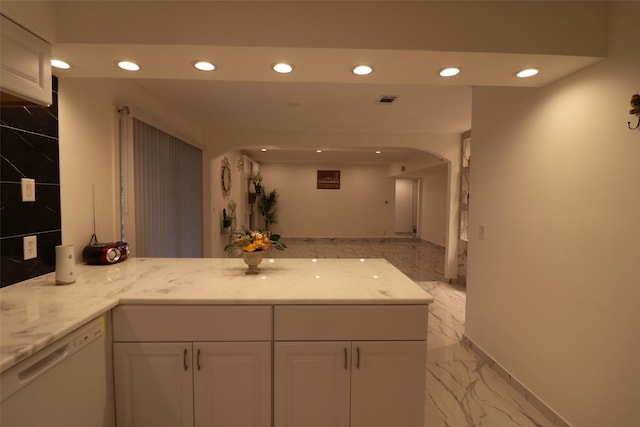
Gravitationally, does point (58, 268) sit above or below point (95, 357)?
above

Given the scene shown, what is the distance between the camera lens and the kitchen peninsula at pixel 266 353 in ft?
4.84

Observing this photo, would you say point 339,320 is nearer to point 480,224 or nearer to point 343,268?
point 343,268

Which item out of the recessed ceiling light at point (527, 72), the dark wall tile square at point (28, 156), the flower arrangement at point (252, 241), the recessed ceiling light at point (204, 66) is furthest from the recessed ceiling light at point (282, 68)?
the dark wall tile square at point (28, 156)

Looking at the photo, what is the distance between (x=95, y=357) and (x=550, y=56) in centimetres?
270

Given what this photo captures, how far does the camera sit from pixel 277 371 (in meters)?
1.51

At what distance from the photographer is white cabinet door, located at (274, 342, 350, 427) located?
1.51m

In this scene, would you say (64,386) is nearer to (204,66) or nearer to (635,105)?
(204,66)

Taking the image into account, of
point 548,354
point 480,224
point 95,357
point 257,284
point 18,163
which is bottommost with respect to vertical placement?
point 548,354

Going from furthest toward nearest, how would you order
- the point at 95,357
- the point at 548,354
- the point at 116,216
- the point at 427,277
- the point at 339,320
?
the point at 427,277, the point at 116,216, the point at 548,354, the point at 339,320, the point at 95,357

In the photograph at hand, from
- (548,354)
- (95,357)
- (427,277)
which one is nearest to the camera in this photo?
(95,357)

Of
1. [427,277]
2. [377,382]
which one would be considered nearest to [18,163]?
[377,382]

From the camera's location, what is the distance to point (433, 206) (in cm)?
855

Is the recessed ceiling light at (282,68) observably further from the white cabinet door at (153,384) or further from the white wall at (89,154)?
the white cabinet door at (153,384)

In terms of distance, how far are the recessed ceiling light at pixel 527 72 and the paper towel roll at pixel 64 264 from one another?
2.79m
